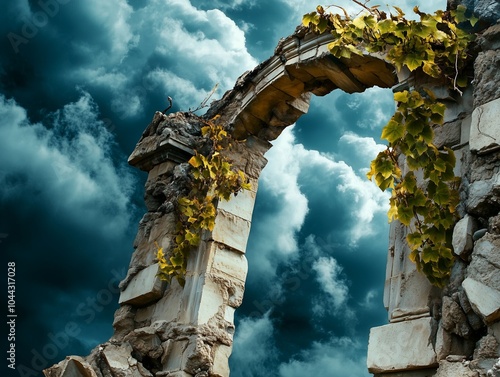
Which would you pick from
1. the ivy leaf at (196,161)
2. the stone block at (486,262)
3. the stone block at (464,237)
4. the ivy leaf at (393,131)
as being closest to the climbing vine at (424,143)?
the ivy leaf at (393,131)

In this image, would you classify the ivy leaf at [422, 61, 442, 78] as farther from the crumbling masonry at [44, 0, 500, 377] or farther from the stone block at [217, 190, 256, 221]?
the stone block at [217, 190, 256, 221]

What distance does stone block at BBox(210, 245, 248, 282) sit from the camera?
17.7 ft

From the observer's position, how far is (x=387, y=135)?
12.1 ft

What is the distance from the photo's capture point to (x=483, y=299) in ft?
9.93

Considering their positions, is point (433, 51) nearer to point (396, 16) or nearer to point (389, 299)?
point (396, 16)

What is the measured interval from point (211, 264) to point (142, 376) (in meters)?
0.95

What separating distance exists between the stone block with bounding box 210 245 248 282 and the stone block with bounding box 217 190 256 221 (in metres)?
0.33

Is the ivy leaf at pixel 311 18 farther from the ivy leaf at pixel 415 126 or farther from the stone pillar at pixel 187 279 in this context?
the stone pillar at pixel 187 279

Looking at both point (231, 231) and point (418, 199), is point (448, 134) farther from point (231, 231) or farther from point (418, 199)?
point (231, 231)

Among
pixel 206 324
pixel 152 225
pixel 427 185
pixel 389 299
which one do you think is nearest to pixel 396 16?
pixel 427 185

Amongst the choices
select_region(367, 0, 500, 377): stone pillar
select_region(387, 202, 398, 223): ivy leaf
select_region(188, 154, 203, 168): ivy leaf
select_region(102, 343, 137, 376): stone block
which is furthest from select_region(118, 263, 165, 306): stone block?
select_region(387, 202, 398, 223): ivy leaf

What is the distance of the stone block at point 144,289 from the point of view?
552 centimetres

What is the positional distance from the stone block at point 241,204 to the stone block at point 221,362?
3.59 ft

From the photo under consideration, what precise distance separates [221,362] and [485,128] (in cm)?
264
